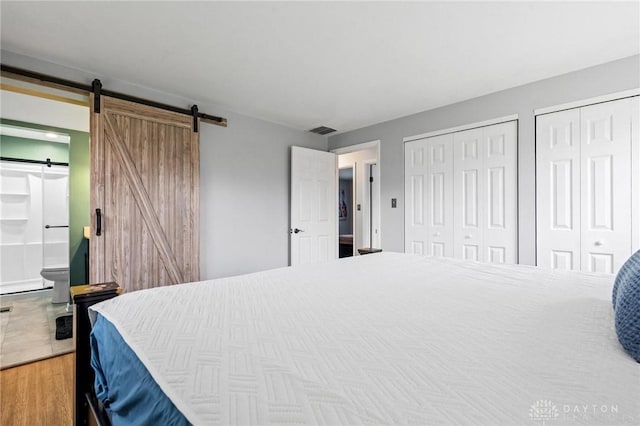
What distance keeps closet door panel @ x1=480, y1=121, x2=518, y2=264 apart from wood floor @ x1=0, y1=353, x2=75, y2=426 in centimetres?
362

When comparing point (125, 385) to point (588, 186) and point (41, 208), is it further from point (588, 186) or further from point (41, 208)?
point (41, 208)

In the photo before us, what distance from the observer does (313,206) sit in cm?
438

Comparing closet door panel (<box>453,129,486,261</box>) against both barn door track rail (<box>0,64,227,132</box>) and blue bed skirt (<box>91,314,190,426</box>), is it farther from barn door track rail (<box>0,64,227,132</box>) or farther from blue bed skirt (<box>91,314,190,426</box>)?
blue bed skirt (<box>91,314,190,426</box>)

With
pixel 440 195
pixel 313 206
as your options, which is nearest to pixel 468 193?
pixel 440 195

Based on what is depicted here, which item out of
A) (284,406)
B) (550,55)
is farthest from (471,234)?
(284,406)

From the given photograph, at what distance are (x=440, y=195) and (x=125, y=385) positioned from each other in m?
3.37

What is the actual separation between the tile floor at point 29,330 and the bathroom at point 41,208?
0.01 meters

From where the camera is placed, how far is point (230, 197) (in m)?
3.57

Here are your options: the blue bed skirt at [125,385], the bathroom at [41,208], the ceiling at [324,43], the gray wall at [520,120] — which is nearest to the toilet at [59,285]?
the bathroom at [41,208]

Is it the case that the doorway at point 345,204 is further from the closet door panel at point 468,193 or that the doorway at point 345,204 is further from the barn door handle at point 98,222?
the barn door handle at point 98,222

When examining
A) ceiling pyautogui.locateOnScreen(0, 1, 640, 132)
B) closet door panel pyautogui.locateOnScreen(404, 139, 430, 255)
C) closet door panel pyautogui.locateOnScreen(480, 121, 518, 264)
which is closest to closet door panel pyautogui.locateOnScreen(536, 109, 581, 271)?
closet door panel pyautogui.locateOnScreen(480, 121, 518, 264)

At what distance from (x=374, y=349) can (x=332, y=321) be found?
221 mm

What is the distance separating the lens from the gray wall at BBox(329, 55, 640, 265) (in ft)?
8.08

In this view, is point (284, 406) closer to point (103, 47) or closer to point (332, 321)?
point (332, 321)
